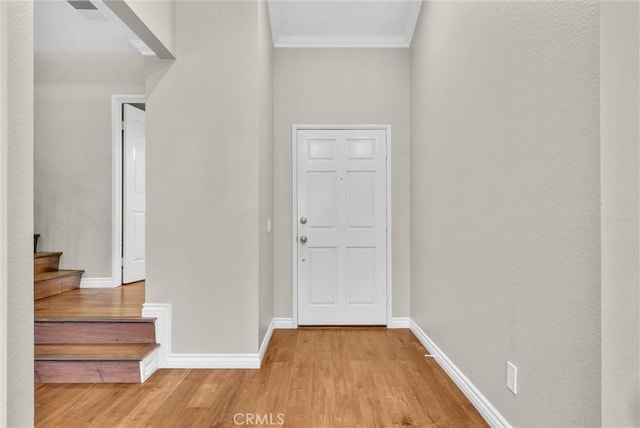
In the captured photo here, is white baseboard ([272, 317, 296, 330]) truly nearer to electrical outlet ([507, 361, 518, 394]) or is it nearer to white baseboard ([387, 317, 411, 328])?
white baseboard ([387, 317, 411, 328])

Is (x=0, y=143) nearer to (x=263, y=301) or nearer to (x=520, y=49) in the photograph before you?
(x=520, y=49)

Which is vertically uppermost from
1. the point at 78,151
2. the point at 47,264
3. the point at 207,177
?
the point at 78,151

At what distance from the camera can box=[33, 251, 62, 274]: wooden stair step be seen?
3963mm

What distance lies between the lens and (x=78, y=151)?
14.2 feet

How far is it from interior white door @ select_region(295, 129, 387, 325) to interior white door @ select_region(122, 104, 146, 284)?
6.32 ft

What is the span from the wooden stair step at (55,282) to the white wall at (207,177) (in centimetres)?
145

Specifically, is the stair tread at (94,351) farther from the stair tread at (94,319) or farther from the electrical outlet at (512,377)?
the electrical outlet at (512,377)

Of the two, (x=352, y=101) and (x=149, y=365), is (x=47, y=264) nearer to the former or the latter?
(x=149, y=365)

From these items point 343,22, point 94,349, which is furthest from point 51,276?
point 343,22

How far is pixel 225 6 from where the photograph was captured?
2936 millimetres

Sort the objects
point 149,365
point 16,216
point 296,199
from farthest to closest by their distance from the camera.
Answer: point 296,199 → point 149,365 → point 16,216

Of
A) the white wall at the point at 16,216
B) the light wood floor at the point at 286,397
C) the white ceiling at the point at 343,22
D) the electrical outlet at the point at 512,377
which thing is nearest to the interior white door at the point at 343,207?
the white ceiling at the point at 343,22

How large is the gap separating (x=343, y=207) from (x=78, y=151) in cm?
296

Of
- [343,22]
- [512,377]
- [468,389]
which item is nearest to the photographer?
[512,377]
